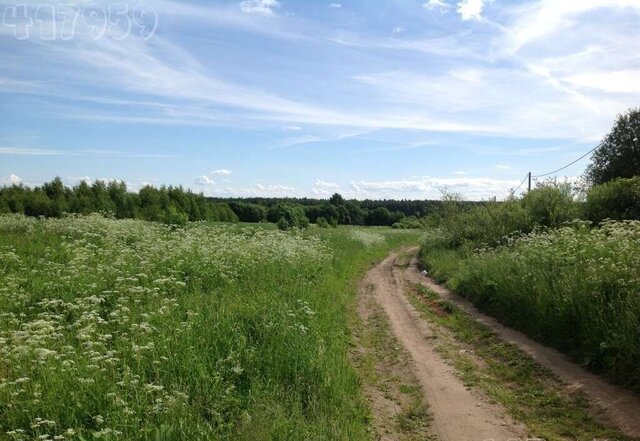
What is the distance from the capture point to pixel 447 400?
6891mm

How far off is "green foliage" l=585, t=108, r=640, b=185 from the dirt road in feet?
99.1

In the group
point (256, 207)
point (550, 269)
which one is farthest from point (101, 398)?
point (256, 207)

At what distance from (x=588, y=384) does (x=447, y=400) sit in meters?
2.32

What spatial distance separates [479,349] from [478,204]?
21.9m

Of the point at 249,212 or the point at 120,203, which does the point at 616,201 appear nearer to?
the point at 120,203

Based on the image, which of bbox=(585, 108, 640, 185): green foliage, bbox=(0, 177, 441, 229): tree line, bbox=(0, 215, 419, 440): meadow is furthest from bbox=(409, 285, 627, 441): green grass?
bbox=(585, 108, 640, 185): green foliage

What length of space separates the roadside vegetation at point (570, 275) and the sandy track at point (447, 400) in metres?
2.29

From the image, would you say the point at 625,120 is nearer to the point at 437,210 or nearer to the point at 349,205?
the point at 437,210

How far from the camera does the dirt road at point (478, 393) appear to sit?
5.86 m

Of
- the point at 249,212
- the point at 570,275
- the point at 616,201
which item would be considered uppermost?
the point at 249,212

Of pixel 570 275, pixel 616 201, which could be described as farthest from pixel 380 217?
pixel 570 275

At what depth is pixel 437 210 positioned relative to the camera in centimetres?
3362

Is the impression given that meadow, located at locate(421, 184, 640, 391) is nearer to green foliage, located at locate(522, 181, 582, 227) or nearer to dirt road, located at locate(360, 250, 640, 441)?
dirt road, located at locate(360, 250, 640, 441)

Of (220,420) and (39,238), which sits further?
(39,238)
